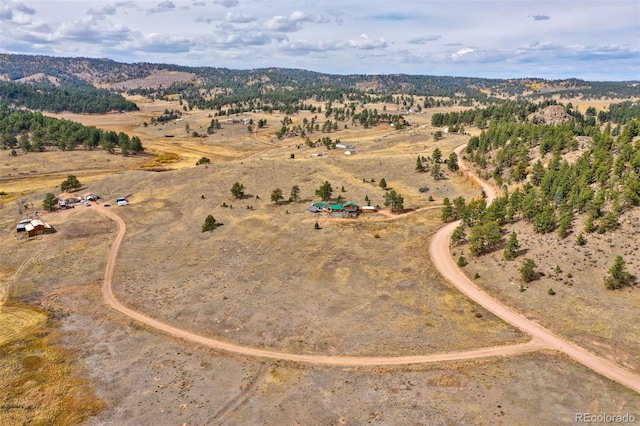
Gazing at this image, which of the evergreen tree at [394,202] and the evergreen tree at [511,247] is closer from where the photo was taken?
the evergreen tree at [511,247]

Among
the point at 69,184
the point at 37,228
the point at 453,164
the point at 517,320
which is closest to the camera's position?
the point at 517,320

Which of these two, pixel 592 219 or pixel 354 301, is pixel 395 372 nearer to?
pixel 354 301

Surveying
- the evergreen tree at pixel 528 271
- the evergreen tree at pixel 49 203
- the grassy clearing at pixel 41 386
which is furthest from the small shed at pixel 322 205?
the evergreen tree at pixel 49 203

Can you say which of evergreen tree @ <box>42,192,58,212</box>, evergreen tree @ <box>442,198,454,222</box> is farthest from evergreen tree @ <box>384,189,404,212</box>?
evergreen tree @ <box>42,192,58,212</box>

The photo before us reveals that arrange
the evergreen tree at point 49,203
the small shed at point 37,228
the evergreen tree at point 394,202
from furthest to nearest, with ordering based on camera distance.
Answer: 1. the evergreen tree at point 49,203
2. the evergreen tree at point 394,202
3. the small shed at point 37,228

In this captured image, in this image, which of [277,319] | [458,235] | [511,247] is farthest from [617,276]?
[277,319]

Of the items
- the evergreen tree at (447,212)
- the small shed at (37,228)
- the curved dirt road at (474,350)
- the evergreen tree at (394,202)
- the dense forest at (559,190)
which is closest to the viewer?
the curved dirt road at (474,350)

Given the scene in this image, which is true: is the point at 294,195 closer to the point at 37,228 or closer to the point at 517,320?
the point at 37,228

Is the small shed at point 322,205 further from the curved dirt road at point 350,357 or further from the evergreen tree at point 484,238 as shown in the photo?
the curved dirt road at point 350,357

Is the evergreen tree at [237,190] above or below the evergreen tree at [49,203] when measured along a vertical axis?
above
